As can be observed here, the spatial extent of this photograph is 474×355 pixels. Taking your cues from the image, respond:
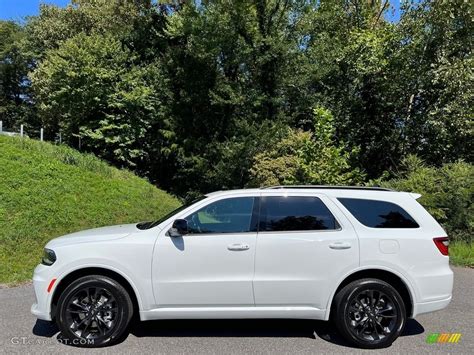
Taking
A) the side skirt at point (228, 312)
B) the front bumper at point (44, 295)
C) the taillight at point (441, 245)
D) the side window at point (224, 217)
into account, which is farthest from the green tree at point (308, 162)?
the front bumper at point (44, 295)

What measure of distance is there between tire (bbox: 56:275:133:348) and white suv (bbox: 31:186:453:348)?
0.01 m

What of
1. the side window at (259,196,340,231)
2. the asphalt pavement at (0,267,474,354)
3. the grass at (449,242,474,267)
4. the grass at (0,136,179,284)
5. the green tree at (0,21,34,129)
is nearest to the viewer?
the asphalt pavement at (0,267,474,354)

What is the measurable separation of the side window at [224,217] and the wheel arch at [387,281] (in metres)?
1.19

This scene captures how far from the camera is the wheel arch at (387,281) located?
5016mm

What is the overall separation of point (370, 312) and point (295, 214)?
4.41 ft

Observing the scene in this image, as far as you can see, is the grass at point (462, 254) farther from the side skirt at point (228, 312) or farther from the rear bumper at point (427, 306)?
the side skirt at point (228, 312)

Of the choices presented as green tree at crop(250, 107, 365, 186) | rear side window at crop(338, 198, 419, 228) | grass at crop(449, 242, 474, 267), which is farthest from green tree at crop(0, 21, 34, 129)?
rear side window at crop(338, 198, 419, 228)

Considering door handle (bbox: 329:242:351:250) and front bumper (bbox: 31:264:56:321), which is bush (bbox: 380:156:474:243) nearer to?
door handle (bbox: 329:242:351:250)

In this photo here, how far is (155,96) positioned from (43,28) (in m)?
13.9

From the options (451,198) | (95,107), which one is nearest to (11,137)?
(95,107)

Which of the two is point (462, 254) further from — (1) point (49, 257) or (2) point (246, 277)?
(1) point (49, 257)

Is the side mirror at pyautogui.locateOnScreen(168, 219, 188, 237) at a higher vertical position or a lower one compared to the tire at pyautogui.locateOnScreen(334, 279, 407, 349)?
higher

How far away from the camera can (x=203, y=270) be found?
194 inches

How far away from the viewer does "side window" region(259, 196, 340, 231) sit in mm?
5121
